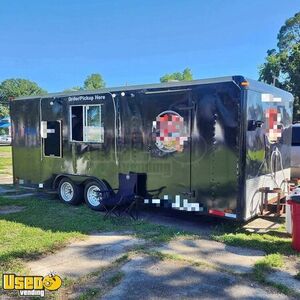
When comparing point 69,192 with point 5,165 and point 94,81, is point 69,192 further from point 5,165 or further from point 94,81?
point 94,81

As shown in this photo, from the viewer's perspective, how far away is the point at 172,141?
7207 millimetres

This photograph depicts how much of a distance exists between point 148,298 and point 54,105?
242 inches

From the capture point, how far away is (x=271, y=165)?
7469mm

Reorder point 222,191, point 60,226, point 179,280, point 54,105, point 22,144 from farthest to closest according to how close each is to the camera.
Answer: point 22,144 → point 54,105 → point 60,226 → point 222,191 → point 179,280

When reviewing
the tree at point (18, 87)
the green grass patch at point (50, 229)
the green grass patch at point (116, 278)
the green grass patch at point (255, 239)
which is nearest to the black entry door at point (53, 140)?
the green grass patch at point (50, 229)

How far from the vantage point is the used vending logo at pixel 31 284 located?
14.2ft

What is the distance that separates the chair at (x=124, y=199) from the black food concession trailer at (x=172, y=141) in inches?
8.2

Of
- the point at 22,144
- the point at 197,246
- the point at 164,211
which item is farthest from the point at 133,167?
the point at 22,144

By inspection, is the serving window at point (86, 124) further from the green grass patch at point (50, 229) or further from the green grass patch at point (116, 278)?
the green grass patch at point (116, 278)

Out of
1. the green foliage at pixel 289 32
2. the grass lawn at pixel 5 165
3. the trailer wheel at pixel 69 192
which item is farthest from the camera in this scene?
the green foliage at pixel 289 32

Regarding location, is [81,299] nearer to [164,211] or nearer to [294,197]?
[294,197]

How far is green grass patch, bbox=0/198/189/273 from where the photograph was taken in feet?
18.5

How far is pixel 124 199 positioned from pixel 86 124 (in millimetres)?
2053

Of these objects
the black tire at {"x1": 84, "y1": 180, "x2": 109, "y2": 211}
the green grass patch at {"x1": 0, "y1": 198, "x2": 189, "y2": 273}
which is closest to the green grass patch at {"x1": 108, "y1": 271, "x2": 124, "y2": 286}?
the green grass patch at {"x1": 0, "y1": 198, "x2": 189, "y2": 273}
